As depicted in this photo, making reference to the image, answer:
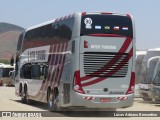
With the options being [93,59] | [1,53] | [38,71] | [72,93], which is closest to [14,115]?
[72,93]

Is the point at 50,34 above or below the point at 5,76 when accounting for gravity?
above

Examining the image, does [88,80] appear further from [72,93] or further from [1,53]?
[1,53]

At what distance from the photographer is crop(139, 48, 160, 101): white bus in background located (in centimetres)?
2765

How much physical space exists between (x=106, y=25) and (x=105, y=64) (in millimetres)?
1424

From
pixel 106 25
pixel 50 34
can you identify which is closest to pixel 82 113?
pixel 50 34

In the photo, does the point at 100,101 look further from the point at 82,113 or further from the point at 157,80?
the point at 157,80

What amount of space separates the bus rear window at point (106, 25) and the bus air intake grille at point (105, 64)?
79 cm

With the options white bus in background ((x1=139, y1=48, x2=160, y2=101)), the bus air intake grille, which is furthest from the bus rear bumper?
white bus in background ((x1=139, y1=48, x2=160, y2=101))

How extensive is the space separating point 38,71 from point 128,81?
568 cm

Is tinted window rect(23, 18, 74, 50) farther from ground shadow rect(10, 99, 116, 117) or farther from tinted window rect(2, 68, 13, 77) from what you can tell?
tinted window rect(2, 68, 13, 77)

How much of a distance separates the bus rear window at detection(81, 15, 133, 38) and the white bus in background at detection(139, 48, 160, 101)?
375 inches

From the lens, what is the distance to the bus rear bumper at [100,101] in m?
17.6

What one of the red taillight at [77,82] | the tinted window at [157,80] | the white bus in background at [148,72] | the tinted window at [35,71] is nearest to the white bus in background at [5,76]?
the white bus in background at [148,72]

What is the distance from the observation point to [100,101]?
17.8 metres
